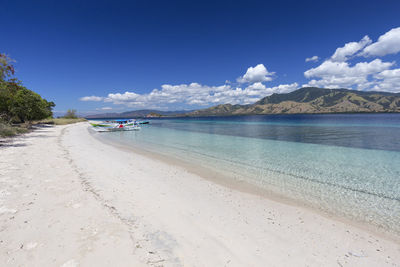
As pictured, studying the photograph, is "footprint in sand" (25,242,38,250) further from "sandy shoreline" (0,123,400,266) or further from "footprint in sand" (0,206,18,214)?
"footprint in sand" (0,206,18,214)

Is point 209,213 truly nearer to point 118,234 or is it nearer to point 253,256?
point 253,256

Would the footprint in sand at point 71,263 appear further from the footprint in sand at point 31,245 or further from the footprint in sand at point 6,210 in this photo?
the footprint in sand at point 6,210

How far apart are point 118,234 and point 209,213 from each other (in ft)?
8.45

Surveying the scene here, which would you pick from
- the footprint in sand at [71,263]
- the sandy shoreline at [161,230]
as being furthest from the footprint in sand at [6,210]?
the footprint in sand at [71,263]

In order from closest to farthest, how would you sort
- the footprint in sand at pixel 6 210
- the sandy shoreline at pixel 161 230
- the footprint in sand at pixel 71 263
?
the footprint in sand at pixel 71 263 → the sandy shoreline at pixel 161 230 → the footprint in sand at pixel 6 210

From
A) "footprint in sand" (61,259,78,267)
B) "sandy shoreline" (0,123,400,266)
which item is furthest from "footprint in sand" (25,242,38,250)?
"footprint in sand" (61,259,78,267)

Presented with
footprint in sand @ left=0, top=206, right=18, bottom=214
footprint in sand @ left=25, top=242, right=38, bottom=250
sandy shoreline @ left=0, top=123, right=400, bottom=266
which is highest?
footprint in sand @ left=0, top=206, right=18, bottom=214

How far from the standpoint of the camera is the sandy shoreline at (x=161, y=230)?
3.35 metres

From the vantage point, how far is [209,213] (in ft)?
17.8

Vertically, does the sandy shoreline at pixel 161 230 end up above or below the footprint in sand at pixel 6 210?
below

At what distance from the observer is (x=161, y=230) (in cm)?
426

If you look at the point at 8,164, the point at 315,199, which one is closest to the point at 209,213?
the point at 315,199

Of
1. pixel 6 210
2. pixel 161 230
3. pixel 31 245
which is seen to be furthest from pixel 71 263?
pixel 6 210

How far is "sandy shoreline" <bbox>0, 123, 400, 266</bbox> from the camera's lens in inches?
132
